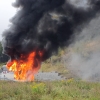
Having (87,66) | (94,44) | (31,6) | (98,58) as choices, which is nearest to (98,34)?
(94,44)

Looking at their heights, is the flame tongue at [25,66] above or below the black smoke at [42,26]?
below

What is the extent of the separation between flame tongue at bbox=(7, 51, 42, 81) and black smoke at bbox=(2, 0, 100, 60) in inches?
34.7

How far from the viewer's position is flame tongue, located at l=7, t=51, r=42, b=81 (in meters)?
34.1

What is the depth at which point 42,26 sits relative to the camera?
117 ft

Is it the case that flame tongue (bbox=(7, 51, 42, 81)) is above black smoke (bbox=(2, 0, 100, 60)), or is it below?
below

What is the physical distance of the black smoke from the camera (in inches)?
1355

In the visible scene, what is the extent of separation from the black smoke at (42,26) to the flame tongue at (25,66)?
881mm

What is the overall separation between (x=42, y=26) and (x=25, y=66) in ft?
21.7

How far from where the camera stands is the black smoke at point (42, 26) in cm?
3441

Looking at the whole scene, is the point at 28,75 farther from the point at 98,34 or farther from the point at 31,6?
the point at 98,34

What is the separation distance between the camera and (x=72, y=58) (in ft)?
273

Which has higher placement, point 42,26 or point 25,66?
point 42,26

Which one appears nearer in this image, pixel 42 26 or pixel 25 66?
pixel 25 66

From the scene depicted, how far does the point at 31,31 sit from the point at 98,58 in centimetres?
4254
